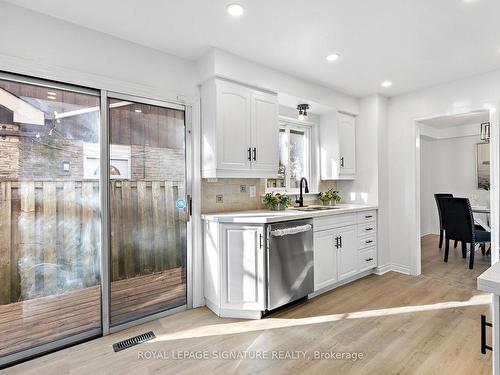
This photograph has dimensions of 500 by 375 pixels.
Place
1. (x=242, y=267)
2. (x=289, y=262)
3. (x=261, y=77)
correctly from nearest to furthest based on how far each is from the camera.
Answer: (x=242, y=267)
(x=289, y=262)
(x=261, y=77)

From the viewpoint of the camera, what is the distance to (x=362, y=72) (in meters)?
3.22

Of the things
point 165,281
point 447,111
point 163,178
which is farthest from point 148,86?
point 447,111

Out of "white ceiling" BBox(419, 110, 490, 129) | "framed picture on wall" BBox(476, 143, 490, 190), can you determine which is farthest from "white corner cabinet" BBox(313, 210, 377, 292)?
"framed picture on wall" BBox(476, 143, 490, 190)

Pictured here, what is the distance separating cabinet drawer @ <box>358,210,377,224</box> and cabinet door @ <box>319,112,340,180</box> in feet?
2.13

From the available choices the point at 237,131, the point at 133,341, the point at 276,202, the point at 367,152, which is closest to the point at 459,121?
the point at 367,152

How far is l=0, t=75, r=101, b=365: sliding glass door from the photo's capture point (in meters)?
2.02

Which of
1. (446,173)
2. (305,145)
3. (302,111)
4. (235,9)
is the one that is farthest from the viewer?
(446,173)

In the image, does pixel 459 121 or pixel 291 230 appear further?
pixel 459 121

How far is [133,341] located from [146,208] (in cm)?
114

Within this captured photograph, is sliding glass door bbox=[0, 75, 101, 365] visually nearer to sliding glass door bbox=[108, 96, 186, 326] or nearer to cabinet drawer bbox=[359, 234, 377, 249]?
sliding glass door bbox=[108, 96, 186, 326]

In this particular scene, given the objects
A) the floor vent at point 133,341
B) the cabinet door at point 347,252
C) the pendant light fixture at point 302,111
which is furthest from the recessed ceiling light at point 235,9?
the floor vent at point 133,341

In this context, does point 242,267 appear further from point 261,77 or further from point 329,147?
point 329,147

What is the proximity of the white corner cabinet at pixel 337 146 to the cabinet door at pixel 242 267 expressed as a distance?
198 cm

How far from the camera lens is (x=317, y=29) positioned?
2.33m
